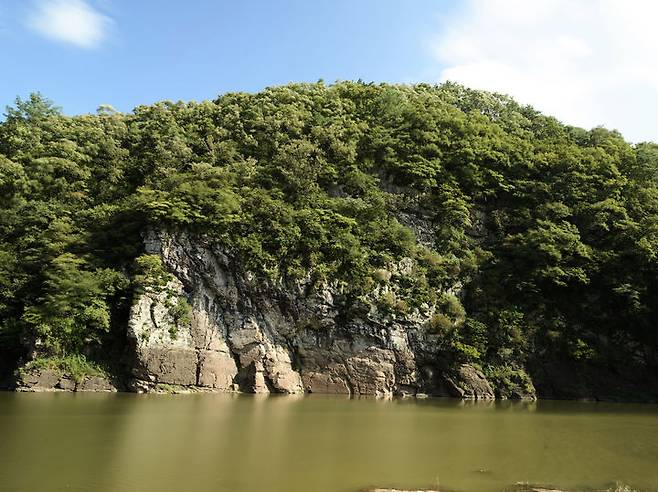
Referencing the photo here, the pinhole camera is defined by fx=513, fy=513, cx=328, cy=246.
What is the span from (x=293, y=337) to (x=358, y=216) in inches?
353

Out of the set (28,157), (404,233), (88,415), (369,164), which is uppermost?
(369,164)

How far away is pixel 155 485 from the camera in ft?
26.9

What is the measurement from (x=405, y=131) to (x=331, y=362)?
1959cm

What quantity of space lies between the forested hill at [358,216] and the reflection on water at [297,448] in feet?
33.6

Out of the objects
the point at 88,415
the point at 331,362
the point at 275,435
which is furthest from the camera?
the point at 331,362

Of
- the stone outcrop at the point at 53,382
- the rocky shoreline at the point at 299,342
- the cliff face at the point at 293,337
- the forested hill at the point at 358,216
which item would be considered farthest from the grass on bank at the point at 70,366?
the cliff face at the point at 293,337

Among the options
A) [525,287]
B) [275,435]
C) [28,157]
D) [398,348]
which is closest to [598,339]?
[525,287]

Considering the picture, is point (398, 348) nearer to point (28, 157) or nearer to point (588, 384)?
point (588, 384)

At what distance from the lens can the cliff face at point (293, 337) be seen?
26656 mm

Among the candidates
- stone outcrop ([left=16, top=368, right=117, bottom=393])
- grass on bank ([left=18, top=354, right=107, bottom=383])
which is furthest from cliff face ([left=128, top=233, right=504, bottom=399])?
stone outcrop ([left=16, top=368, right=117, bottom=393])

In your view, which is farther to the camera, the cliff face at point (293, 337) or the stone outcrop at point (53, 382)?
the cliff face at point (293, 337)

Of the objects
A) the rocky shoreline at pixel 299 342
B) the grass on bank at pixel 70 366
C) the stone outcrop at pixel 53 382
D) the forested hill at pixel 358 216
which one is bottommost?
the stone outcrop at pixel 53 382

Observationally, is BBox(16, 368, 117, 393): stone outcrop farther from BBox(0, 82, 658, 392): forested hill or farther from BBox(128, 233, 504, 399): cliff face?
BBox(128, 233, 504, 399): cliff face

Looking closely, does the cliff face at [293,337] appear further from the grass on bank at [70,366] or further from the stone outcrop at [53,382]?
the stone outcrop at [53,382]
